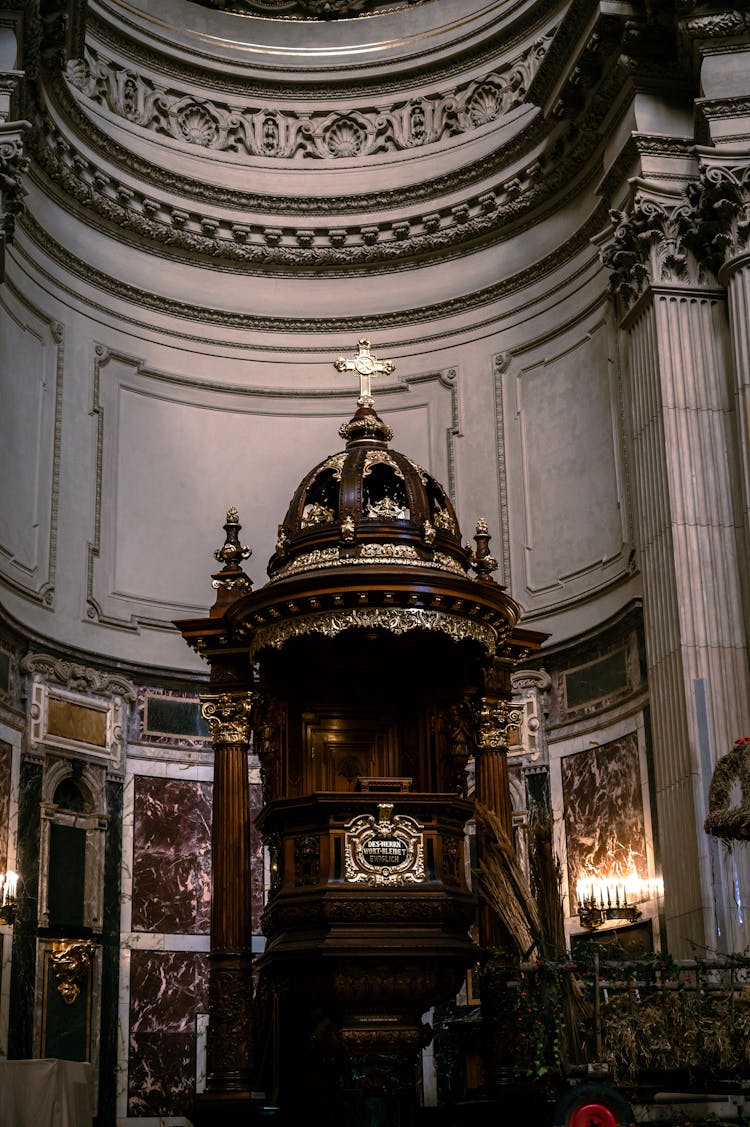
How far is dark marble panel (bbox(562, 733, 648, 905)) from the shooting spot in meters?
15.1

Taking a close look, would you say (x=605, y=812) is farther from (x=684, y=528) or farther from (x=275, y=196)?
(x=275, y=196)

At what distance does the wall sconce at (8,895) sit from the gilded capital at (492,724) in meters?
4.86

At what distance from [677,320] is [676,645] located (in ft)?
10.6

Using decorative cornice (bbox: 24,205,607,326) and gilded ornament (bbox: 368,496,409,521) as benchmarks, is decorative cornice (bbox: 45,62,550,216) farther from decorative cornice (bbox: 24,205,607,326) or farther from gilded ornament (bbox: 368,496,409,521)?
gilded ornament (bbox: 368,496,409,521)

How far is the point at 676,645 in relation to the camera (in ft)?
45.5

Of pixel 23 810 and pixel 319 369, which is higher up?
pixel 319 369

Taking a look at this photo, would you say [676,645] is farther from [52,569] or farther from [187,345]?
[187,345]

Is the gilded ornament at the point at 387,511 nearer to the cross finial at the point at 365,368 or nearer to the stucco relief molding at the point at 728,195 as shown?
the cross finial at the point at 365,368

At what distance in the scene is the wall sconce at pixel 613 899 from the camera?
14719mm

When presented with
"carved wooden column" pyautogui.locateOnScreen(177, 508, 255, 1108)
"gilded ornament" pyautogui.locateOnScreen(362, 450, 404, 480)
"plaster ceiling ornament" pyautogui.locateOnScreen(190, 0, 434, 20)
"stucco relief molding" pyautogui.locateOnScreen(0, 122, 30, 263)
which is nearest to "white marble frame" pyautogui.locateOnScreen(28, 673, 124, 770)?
"carved wooden column" pyautogui.locateOnScreen(177, 508, 255, 1108)

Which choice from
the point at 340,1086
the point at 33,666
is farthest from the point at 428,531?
the point at 33,666

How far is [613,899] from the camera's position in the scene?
14.9 metres

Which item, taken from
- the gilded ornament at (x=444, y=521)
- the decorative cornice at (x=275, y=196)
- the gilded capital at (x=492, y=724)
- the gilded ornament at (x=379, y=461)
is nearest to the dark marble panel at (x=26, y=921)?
the gilded capital at (x=492, y=724)

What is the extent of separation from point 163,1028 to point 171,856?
1.80 metres
